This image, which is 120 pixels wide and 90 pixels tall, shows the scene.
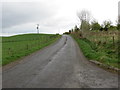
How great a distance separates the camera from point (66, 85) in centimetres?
648

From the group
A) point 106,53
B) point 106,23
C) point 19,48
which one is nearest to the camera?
point 106,53

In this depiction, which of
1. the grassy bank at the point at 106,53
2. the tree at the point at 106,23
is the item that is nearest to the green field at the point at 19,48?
the grassy bank at the point at 106,53

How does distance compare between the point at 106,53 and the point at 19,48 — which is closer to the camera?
the point at 106,53

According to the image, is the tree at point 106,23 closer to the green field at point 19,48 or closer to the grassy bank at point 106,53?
the green field at point 19,48

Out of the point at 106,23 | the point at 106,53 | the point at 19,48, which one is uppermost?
the point at 106,23

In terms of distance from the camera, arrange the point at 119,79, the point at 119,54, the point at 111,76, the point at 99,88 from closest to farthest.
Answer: the point at 99,88 → the point at 119,79 → the point at 111,76 → the point at 119,54

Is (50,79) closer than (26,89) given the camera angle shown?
No

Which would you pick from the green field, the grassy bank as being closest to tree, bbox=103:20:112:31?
the green field

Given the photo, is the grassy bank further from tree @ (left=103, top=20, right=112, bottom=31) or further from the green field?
tree @ (left=103, top=20, right=112, bottom=31)

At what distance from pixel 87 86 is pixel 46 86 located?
1.85m

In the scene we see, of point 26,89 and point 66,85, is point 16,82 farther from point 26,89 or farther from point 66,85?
point 66,85

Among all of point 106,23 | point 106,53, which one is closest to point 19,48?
point 106,53

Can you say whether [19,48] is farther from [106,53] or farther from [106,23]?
[106,23]

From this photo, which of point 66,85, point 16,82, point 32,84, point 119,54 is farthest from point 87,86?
point 119,54
